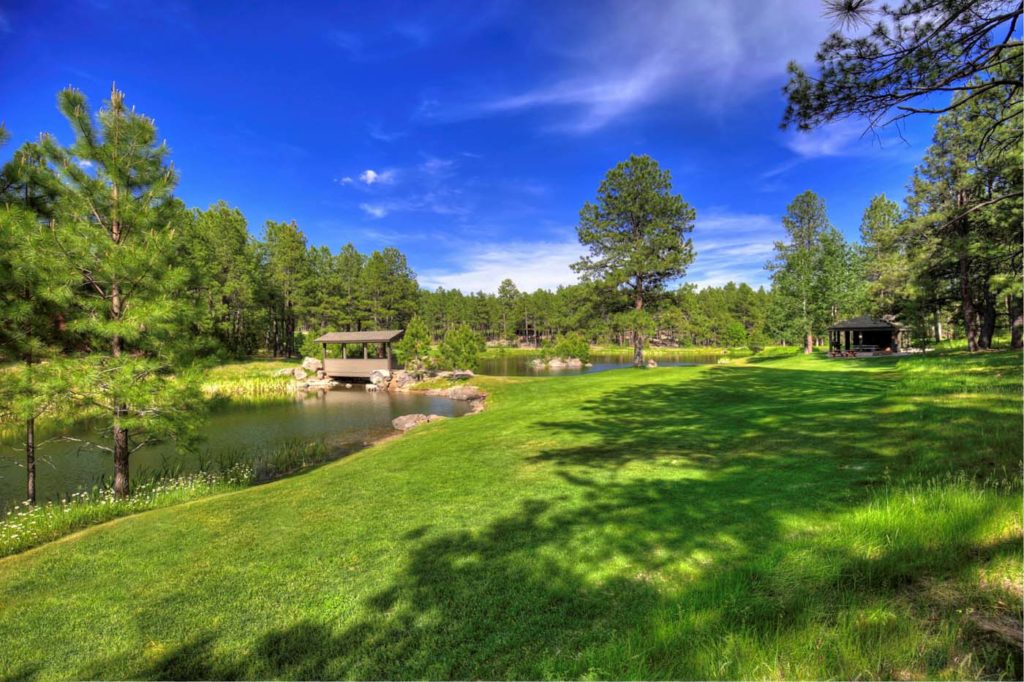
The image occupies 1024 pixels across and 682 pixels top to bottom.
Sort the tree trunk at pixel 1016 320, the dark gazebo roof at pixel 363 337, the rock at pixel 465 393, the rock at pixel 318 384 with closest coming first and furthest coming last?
the tree trunk at pixel 1016 320
the rock at pixel 465 393
the rock at pixel 318 384
the dark gazebo roof at pixel 363 337

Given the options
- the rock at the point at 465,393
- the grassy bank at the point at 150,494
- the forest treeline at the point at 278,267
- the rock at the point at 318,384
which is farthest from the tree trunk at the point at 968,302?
the rock at the point at 318,384

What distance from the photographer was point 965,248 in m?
20.1

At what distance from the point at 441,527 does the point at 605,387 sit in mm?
13196

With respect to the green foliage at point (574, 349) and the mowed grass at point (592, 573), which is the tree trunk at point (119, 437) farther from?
the green foliage at point (574, 349)

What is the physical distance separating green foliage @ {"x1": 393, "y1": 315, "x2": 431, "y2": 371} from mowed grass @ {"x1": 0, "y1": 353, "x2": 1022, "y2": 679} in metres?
29.2

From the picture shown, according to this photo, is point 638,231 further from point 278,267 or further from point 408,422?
point 278,267

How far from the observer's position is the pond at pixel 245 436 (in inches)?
472

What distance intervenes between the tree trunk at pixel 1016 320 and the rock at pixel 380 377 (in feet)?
128

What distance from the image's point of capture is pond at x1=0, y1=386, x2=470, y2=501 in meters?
12.0

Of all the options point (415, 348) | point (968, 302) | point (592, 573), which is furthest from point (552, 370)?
point (592, 573)

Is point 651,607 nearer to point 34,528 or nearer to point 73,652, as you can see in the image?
point 73,652

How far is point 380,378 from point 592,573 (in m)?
33.1

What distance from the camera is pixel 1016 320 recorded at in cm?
2212

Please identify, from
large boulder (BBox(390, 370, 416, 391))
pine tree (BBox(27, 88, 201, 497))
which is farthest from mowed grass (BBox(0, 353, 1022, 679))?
large boulder (BBox(390, 370, 416, 391))
